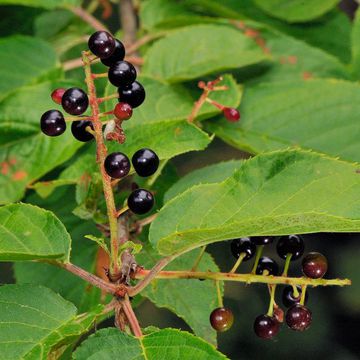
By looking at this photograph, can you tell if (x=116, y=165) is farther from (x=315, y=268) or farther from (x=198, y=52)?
(x=198, y=52)

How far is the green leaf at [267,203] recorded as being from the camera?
0.96 m

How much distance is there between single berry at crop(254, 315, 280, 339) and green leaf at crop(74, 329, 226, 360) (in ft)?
0.46

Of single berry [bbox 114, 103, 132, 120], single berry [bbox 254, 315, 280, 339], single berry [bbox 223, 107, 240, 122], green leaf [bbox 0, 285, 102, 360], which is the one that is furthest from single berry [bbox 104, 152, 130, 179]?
single berry [bbox 223, 107, 240, 122]

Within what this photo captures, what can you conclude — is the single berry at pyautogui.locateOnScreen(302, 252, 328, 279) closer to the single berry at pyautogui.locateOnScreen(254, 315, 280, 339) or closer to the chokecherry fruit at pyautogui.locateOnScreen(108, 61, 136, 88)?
the single berry at pyautogui.locateOnScreen(254, 315, 280, 339)

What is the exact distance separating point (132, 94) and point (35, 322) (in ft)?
1.11

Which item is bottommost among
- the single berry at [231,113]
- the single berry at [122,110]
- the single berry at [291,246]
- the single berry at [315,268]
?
the single berry at [291,246]

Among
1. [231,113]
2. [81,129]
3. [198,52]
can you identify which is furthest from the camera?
[198,52]

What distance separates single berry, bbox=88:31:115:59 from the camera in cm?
105

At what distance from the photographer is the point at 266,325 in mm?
1071

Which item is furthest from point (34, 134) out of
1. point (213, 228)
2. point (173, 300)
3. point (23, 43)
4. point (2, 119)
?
point (213, 228)

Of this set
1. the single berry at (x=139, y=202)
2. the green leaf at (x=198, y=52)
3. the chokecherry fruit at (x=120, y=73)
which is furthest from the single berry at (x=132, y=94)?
the green leaf at (x=198, y=52)

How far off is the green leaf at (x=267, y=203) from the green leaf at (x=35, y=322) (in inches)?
5.7

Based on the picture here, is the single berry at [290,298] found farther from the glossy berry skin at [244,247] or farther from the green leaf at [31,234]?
the green leaf at [31,234]

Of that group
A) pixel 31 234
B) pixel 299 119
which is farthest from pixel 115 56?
pixel 299 119
